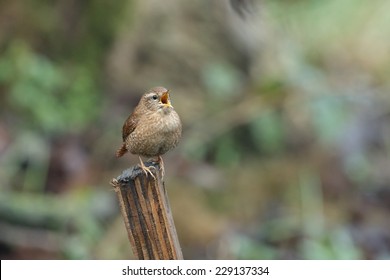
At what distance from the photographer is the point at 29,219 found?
6.23 m

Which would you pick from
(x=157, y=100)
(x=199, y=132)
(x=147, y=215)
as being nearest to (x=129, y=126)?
(x=157, y=100)

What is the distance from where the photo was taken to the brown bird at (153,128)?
3.46m

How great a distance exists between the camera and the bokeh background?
6273 millimetres

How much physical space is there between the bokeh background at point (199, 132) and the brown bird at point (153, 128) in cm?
232

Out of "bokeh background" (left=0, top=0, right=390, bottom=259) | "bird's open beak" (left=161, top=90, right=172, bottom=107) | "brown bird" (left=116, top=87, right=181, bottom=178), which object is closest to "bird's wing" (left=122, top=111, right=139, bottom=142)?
"brown bird" (left=116, top=87, right=181, bottom=178)

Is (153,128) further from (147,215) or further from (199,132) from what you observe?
(199,132)

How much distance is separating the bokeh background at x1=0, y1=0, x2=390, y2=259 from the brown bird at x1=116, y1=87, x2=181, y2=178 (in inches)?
91.4

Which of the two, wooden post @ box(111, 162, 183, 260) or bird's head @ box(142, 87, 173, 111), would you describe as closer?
wooden post @ box(111, 162, 183, 260)

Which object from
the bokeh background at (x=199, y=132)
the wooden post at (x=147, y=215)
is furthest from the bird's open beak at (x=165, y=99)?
the bokeh background at (x=199, y=132)

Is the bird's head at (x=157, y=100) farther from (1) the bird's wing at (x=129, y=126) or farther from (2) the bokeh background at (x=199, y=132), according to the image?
(2) the bokeh background at (x=199, y=132)

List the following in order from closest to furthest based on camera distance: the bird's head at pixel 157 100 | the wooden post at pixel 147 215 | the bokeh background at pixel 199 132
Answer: the wooden post at pixel 147 215 → the bird's head at pixel 157 100 → the bokeh background at pixel 199 132

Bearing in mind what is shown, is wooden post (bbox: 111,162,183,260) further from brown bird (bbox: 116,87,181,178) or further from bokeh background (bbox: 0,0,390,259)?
bokeh background (bbox: 0,0,390,259)
